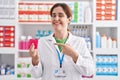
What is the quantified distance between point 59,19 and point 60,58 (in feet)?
0.92

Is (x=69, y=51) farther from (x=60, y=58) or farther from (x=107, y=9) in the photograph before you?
(x=107, y=9)

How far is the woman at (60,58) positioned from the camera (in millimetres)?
1603

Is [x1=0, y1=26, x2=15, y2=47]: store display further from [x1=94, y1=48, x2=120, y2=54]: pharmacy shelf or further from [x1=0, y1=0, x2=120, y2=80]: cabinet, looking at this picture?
[x1=94, y1=48, x2=120, y2=54]: pharmacy shelf

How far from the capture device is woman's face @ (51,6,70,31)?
5.39 ft

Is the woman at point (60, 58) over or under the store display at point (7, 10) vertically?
under

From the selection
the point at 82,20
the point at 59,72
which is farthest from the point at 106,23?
the point at 59,72

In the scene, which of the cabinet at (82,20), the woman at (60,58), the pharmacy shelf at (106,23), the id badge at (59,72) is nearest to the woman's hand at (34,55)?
the woman at (60,58)

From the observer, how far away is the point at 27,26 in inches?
156

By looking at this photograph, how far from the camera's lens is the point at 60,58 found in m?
1.63

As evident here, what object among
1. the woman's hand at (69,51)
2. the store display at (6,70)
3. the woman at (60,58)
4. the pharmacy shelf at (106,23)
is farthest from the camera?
the store display at (6,70)

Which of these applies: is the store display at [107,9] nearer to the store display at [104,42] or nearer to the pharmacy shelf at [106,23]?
the pharmacy shelf at [106,23]

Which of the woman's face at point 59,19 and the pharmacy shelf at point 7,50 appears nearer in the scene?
the woman's face at point 59,19

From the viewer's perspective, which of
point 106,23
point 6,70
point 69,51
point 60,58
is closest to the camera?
point 69,51

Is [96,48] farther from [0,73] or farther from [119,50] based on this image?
[0,73]
